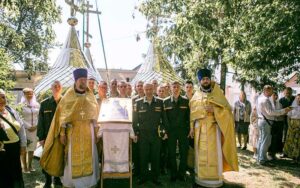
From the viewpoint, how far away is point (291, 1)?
748 centimetres

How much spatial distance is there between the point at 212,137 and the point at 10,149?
3.40m

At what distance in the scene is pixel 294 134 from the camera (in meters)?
9.10

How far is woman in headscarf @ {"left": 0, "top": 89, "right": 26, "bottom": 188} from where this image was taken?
4984 mm

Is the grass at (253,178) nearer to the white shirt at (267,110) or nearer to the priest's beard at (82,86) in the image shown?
the white shirt at (267,110)

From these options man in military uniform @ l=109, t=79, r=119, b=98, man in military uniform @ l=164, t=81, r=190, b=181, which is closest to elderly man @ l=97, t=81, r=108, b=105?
man in military uniform @ l=109, t=79, r=119, b=98

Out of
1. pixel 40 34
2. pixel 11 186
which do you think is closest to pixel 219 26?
pixel 11 186

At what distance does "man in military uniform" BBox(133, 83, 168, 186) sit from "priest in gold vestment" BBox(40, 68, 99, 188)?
43.6 inches

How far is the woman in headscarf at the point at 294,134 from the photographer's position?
8.99 m

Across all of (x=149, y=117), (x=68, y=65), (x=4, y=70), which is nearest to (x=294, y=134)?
(x=149, y=117)

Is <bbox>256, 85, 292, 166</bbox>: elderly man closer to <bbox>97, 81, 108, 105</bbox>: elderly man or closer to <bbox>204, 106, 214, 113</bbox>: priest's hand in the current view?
<bbox>204, 106, 214, 113</bbox>: priest's hand

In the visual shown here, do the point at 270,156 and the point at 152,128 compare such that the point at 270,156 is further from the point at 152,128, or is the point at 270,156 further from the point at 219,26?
the point at 219,26

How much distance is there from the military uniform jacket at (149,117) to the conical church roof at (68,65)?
3913 millimetres

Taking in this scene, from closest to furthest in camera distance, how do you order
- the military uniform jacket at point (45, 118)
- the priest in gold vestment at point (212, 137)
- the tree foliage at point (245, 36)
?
1. the priest in gold vestment at point (212, 137)
2. the military uniform jacket at point (45, 118)
3. the tree foliage at point (245, 36)

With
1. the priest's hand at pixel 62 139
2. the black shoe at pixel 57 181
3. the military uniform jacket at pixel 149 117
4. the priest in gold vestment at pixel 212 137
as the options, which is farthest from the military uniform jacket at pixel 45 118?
the priest in gold vestment at pixel 212 137
